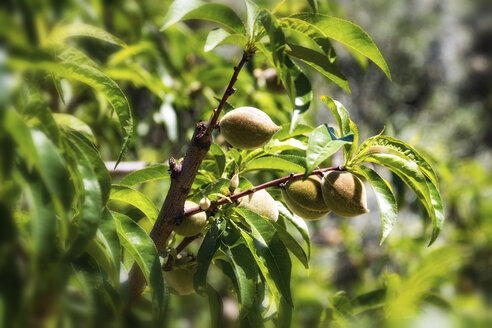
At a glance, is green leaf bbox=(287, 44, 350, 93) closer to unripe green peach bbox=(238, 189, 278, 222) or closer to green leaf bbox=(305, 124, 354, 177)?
green leaf bbox=(305, 124, 354, 177)

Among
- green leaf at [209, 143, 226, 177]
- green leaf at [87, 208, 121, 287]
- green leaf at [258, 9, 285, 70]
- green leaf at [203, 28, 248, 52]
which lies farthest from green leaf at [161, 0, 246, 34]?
green leaf at [87, 208, 121, 287]

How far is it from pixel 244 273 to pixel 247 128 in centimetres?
25

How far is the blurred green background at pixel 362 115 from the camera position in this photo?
0.60 metres

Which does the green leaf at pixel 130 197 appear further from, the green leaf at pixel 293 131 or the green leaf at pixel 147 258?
the green leaf at pixel 293 131

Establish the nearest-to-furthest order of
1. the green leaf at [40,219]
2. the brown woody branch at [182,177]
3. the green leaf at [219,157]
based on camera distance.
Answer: the green leaf at [40,219]
the brown woody branch at [182,177]
the green leaf at [219,157]

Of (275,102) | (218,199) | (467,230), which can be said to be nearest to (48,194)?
(218,199)

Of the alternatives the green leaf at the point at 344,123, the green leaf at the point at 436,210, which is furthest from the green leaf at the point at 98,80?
the green leaf at the point at 436,210

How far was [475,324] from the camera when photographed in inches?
11.5

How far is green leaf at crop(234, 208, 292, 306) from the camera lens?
2.63 feet

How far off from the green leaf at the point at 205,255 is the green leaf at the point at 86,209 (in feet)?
0.91

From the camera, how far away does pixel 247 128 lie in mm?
839

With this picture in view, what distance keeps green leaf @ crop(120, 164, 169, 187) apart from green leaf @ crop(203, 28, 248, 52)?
10.5 inches

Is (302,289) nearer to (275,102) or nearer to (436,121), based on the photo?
(275,102)

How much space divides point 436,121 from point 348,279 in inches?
194
